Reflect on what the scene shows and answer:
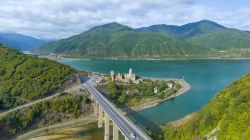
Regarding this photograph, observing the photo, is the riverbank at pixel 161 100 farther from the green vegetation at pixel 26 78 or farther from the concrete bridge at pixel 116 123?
the green vegetation at pixel 26 78

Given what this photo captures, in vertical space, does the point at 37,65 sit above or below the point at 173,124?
above

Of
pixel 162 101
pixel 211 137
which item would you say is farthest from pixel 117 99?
pixel 211 137

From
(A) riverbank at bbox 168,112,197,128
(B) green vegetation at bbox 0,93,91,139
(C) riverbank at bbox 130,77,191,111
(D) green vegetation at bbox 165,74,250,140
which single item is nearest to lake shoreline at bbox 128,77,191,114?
(C) riverbank at bbox 130,77,191,111

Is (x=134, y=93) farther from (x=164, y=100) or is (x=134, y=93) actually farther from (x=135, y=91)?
(x=164, y=100)

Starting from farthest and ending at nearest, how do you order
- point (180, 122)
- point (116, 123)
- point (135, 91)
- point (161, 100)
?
point (135, 91)
point (161, 100)
point (180, 122)
point (116, 123)

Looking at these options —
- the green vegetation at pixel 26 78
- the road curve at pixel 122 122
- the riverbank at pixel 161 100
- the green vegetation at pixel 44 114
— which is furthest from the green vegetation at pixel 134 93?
the green vegetation at pixel 26 78

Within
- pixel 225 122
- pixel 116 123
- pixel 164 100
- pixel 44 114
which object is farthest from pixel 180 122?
pixel 44 114

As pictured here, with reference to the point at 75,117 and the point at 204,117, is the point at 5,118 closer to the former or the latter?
the point at 75,117
